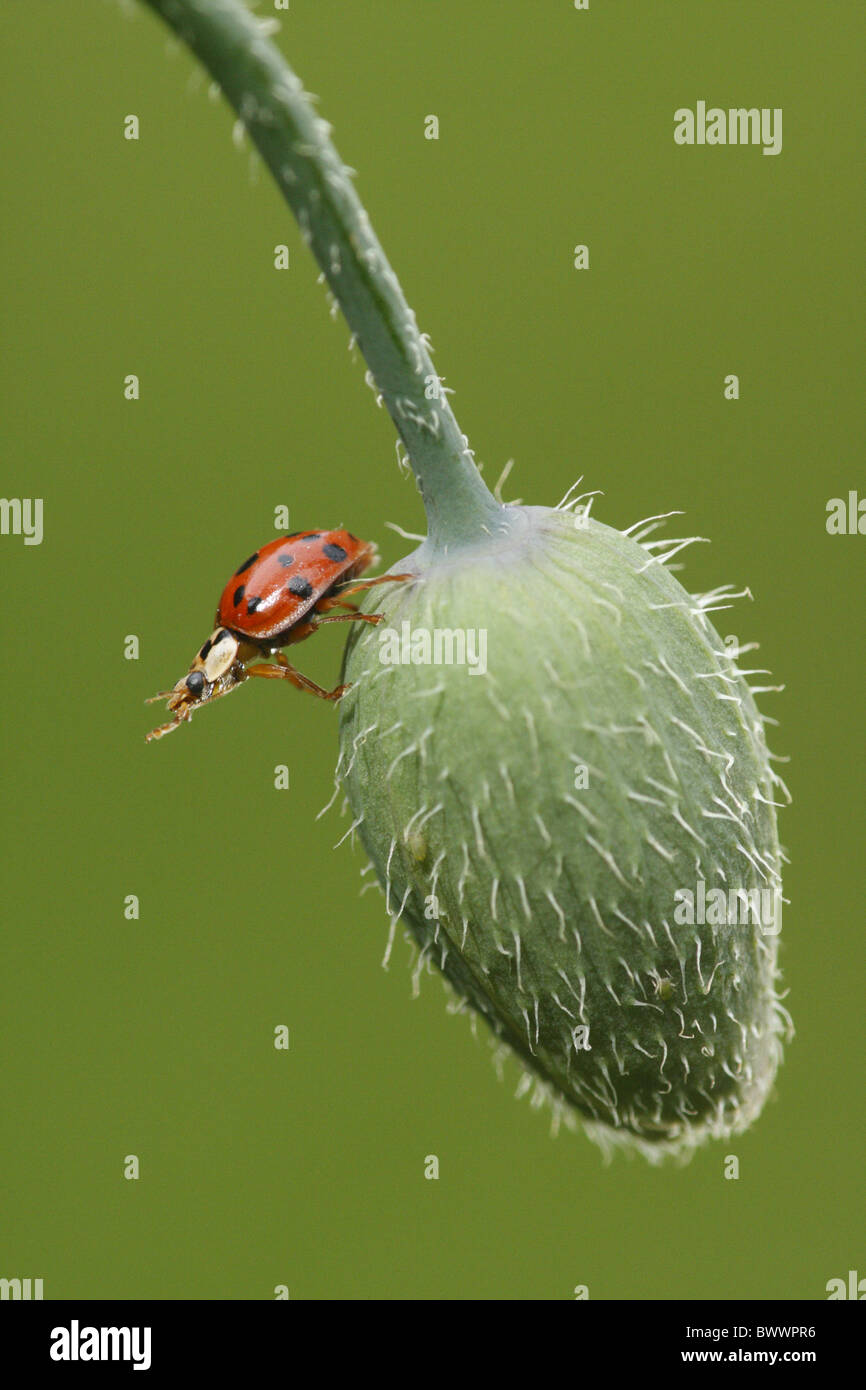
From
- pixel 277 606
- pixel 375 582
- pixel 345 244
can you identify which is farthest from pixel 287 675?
pixel 345 244

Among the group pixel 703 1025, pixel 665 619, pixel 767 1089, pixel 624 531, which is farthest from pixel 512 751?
pixel 767 1089

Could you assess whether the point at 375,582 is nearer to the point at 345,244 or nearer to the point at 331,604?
the point at 331,604

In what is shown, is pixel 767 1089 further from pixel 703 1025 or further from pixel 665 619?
pixel 665 619

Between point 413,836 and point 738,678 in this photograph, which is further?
point 738,678

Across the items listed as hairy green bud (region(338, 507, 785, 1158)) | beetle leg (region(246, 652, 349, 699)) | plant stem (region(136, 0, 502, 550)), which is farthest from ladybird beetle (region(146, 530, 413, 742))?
plant stem (region(136, 0, 502, 550))

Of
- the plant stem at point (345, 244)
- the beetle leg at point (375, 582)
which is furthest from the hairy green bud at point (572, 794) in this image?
the plant stem at point (345, 244)

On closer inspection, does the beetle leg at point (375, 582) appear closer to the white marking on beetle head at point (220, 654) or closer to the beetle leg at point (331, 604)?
the beetle leg at point (331, 604)
